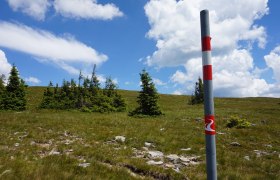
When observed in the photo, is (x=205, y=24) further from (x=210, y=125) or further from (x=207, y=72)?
(x=210, y=125)

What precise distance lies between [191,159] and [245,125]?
13.2 m

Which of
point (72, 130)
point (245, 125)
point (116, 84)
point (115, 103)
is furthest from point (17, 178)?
point (116, 84)

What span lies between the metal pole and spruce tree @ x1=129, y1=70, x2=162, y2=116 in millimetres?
36319

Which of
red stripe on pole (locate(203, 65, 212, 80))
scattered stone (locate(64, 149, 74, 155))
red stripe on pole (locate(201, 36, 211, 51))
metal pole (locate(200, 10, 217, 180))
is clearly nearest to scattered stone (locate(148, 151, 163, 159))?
scattered stone (locate(64, 149, 74, 155))

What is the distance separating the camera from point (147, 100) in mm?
41812

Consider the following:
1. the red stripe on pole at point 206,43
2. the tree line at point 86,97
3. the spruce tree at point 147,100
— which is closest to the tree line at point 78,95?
the tree line at point 86,97

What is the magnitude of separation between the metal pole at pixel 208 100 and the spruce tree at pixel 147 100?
36.3m

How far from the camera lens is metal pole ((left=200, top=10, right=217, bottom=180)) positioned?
4.47 metres

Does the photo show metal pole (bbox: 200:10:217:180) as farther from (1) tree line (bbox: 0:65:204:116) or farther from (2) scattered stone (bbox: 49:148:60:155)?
(1) tree line (bbox: 0:65:204:116)

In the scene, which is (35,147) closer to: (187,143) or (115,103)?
(187,143)

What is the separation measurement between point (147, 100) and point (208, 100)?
3731 centimetres

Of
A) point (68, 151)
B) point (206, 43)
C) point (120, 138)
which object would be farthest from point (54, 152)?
point (206, 43)

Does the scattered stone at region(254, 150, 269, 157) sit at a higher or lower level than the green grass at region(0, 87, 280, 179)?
lower

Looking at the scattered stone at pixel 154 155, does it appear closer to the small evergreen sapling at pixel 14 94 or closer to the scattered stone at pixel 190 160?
the scattered stone at pixel 190 160
